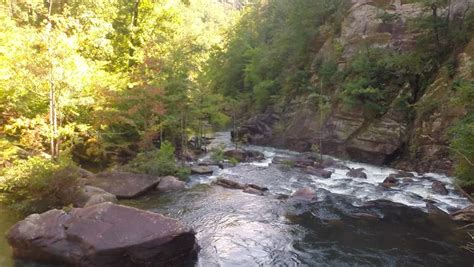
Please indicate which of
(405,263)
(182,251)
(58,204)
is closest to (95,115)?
(58,204)

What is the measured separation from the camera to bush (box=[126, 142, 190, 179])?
18375mm

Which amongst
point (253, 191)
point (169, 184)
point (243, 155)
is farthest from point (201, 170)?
point (243, 155)

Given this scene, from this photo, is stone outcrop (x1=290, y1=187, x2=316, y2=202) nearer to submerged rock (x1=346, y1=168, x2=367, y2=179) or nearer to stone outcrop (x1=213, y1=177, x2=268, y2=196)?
stone outcrop (x1=213, y1=177, x2=268, y2=196)

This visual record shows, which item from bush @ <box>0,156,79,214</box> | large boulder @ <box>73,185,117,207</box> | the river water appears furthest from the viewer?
large boulder @ <box>73,185,117,207</box>

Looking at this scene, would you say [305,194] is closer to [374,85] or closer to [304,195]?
[304,195]

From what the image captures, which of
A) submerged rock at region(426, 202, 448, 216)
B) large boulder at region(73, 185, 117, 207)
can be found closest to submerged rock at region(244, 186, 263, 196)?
large boulder at region(73, 185, 117, 207)

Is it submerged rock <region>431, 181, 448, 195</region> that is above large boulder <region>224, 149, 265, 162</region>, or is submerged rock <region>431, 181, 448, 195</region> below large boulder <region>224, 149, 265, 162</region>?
above

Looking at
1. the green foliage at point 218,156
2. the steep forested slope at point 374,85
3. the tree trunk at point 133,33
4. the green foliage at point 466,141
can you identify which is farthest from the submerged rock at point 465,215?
the tree trunk at point 133,33

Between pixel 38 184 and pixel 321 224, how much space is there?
30.6 feet

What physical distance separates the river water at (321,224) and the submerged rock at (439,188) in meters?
0.27

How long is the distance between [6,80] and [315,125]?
19612 millimetres

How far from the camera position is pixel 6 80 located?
1516cm

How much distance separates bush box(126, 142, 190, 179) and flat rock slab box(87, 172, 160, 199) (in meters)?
1.40

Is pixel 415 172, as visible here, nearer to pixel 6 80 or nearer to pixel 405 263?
pixel 405 263
